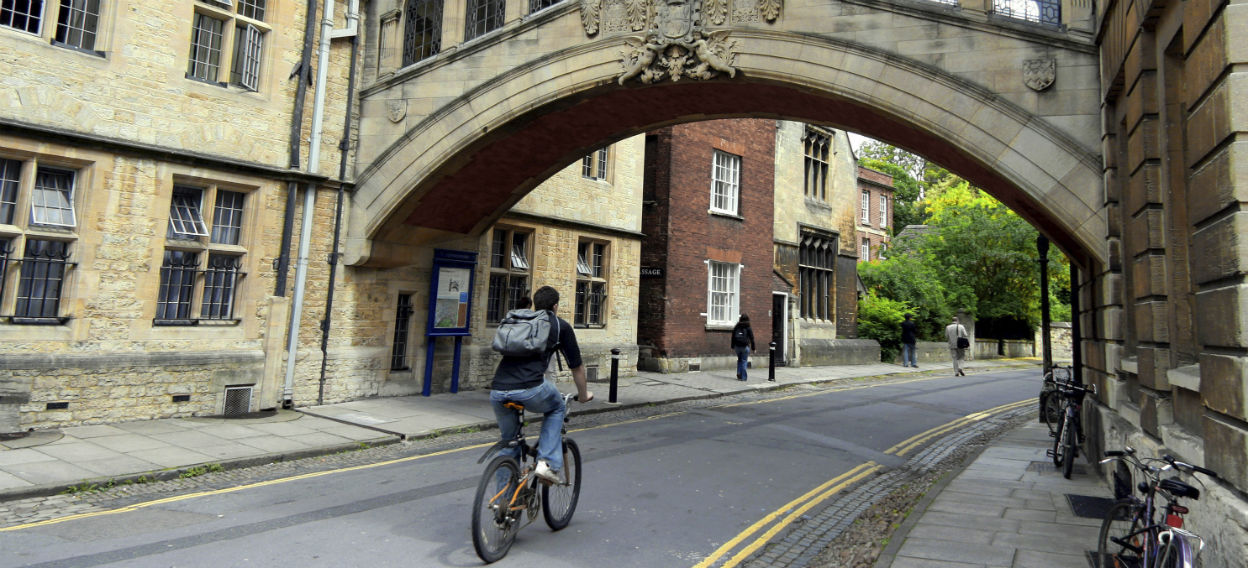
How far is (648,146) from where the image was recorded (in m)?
19.8

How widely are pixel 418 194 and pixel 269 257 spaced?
2.54m

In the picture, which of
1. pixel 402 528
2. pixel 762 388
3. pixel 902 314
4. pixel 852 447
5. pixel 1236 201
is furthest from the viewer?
pixel 902 314

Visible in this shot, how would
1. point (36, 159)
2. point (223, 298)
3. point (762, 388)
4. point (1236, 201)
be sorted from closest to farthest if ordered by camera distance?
point (1236, 201) → point (36, 159) → point (223, 298) → point (762, 388)

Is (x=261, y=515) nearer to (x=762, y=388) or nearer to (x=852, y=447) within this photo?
(x=852, y=447)

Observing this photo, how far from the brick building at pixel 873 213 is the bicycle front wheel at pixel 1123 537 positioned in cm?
3158

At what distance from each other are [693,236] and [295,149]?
37.3 ft

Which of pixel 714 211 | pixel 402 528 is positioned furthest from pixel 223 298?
pixel 714 211

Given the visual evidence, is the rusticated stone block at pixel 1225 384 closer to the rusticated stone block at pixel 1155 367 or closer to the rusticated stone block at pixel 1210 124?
the rusticated stone block at pixel 1210 124

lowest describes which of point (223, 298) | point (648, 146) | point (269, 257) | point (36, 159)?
point (223, 298)

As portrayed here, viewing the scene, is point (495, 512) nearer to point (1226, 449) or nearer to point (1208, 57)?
point (1226, 449)

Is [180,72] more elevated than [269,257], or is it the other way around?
[180,72]

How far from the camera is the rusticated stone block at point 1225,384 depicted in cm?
350

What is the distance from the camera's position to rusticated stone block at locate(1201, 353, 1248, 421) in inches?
138

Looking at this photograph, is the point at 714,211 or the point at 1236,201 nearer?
the point at 1236,201
